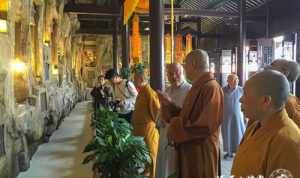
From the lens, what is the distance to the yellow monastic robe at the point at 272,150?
1.54 meters

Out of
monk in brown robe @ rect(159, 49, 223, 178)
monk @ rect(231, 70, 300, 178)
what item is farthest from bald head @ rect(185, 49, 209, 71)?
monk @ rect(231, 70, 300, 178)

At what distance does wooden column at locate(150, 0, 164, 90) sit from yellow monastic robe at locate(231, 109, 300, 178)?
370cm

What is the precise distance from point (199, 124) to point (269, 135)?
50.4 inches

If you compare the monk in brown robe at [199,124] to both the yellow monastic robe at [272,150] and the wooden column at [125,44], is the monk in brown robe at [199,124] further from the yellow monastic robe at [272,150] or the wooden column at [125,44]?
the wooden column at [125,44]

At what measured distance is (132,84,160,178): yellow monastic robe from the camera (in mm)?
4785

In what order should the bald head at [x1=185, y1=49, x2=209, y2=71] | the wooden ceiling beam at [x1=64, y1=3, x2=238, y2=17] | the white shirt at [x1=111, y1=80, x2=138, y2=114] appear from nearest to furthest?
the bald head at [x1=185, y1=49, x2=209, y2=71] < the white shirt at [x1=111, y1=80, x2=138, y2=114] < the wooden ceiling beam at [x1=64, y1=3, x2=238, y2=17]

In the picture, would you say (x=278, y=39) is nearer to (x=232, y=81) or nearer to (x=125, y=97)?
(x=232, y=81)

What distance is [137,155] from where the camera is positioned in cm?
362

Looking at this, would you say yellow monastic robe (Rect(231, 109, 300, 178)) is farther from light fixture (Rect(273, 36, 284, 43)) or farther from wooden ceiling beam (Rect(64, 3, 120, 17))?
wooden ceiling beam (Rect(64, 3, 120, 17))

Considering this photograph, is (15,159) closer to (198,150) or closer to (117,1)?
(198,150)

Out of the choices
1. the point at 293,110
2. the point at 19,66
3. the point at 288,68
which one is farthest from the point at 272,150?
the point at 19,66

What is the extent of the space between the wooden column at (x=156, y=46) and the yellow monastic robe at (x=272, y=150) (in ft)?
12.1

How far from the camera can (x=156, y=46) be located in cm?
539

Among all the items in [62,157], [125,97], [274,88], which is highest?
[274,88]
